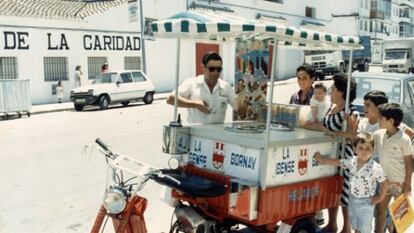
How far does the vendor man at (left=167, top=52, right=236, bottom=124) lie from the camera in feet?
18.1

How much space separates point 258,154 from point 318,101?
4.65 feet

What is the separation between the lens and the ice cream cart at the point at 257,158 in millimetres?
4266

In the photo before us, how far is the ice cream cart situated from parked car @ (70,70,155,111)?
1570cm

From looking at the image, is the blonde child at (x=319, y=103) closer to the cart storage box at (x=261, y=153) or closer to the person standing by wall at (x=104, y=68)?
the cart storage box at (x=261, y=153)

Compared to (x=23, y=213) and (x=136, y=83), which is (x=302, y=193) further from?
(x=136, y=83)

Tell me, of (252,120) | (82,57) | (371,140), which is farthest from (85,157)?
(82,57)

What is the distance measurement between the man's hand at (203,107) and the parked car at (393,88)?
475 cm

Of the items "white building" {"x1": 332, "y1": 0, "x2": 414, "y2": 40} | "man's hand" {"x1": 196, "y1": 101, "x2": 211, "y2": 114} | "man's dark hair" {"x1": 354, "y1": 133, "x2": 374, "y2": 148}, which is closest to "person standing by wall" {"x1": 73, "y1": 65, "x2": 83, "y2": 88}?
"man's hand" {"x1": 196, "y1": 101, "x2": 211, "y2": 114}

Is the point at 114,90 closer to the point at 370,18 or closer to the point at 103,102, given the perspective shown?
the point at 103,102

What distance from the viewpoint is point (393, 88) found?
32.5 ft

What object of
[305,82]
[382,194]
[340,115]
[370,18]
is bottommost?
→ [382,194]

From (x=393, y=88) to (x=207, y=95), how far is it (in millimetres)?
5659

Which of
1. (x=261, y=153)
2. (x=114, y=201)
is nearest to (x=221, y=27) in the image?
(x=261, y=153)

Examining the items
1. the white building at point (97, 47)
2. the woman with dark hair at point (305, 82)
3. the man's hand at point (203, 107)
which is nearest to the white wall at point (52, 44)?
the white building at point (97, 47)
